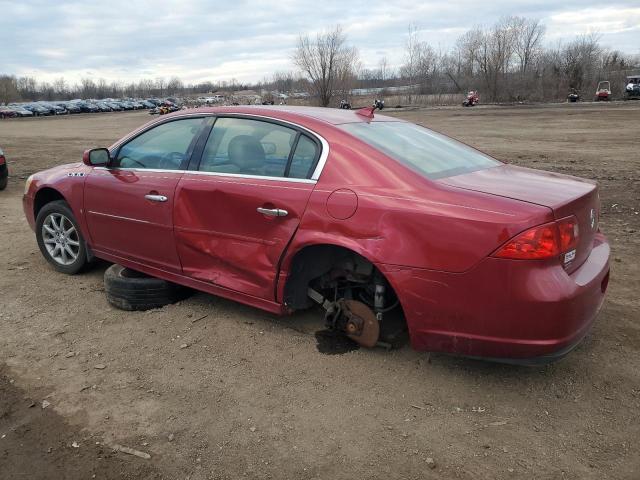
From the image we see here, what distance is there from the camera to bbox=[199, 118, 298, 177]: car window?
362 centimetres

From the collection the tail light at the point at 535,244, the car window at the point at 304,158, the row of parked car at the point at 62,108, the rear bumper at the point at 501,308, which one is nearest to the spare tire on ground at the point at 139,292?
the car window at the point at 304,158

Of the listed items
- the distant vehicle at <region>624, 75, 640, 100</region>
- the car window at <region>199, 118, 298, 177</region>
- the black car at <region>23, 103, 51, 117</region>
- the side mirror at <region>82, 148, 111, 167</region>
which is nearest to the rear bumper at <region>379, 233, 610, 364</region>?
the car window at <region>199, 118, 298, 177</region>

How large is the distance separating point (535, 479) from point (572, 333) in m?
0.80

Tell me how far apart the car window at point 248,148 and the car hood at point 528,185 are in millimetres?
1108

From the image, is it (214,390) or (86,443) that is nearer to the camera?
(86,443)

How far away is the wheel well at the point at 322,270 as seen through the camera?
3359mm

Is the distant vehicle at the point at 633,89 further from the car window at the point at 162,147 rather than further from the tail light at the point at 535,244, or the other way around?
the tail light at the point at 535,244

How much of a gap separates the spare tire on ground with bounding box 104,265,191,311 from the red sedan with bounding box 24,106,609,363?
0.14m

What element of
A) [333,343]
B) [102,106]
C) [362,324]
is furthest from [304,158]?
[102,106]

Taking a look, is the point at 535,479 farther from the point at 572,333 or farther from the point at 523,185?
the point at 523,185

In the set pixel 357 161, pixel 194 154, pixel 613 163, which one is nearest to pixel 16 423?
pixel 194 154

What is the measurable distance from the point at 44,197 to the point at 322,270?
10.7 feet

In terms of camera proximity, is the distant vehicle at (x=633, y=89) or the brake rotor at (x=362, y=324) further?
the distant vehicle at (x=633, y=89)

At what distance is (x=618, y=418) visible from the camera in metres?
2.86
